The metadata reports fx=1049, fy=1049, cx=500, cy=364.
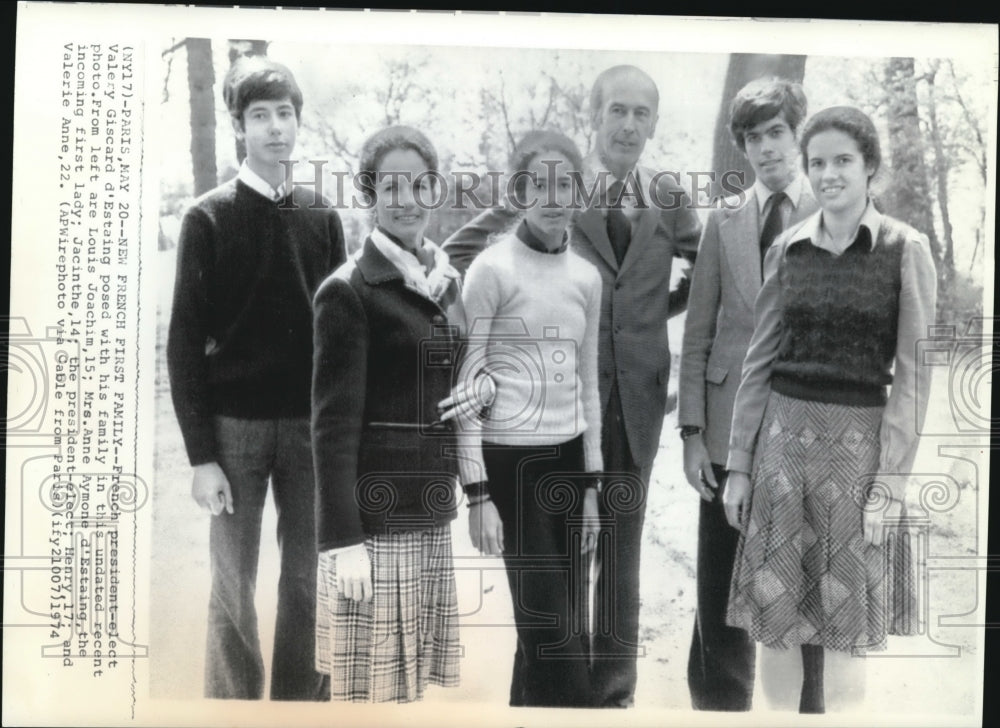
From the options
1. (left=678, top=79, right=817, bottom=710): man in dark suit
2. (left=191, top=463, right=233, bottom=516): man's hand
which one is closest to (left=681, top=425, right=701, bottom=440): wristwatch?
(left=678, top=79, right=817, bottom=710): man in dark suit

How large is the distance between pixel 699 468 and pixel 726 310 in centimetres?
50

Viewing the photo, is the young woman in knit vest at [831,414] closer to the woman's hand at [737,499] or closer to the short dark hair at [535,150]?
the woman's hand at [737,499]

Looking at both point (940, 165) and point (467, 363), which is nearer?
point (467, 363)

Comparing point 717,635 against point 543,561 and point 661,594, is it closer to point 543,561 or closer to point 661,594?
point 661,594

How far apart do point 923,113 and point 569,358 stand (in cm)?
136

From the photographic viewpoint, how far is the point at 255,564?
322cm

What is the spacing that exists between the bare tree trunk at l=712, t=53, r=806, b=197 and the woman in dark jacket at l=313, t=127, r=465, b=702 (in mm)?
885

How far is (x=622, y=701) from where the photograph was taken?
3.29 meters

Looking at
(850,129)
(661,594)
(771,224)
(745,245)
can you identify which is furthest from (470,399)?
(850,129)

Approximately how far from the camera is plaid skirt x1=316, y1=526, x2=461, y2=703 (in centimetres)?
321

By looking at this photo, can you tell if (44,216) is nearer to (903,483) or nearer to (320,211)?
(320,211)

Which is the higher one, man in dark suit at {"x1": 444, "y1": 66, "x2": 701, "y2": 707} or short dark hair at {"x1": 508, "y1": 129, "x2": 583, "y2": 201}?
short dark hair at {"x1": 508, "y1": 129, "x2": 583, "y2": 201}

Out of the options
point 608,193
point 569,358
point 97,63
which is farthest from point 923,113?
point 97,63

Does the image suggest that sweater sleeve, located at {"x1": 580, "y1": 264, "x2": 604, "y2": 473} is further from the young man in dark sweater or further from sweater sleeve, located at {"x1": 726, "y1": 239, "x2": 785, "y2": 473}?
the young man in dark sweater
